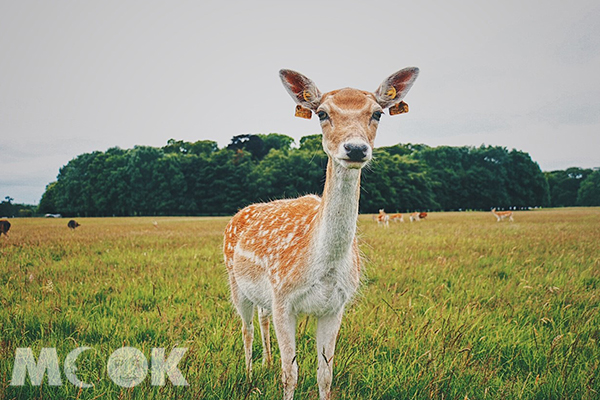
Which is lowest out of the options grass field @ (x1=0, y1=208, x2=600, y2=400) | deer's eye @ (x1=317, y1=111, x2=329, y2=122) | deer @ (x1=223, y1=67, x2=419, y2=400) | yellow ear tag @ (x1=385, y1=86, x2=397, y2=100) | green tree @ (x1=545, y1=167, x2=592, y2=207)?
grass field @ (x1=0, y1=208, x2=600, y2=400)

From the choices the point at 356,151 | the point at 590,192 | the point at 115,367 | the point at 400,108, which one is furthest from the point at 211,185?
the point at 590,192

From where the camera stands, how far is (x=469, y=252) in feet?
26.7

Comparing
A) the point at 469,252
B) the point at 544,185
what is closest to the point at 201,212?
the point at 469,252

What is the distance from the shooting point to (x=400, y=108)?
2.92 metres

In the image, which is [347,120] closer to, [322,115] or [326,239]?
[322,115]

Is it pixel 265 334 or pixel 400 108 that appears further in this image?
pixel 265 334

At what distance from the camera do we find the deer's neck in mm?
2475

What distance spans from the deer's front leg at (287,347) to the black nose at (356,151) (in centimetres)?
122

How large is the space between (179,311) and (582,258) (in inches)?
284

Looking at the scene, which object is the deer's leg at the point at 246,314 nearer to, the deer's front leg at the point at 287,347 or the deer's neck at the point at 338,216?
the deer's front leg at the point at 287,347


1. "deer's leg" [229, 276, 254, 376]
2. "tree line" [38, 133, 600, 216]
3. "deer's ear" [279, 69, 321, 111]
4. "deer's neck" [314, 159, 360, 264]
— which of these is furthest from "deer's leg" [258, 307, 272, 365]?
"tree line" [38, 133, 600, 216]

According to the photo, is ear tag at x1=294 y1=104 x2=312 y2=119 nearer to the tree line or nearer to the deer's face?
the deer's face

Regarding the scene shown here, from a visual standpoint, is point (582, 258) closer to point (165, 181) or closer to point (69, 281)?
point (69, 281)

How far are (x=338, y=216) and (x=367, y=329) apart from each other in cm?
164
